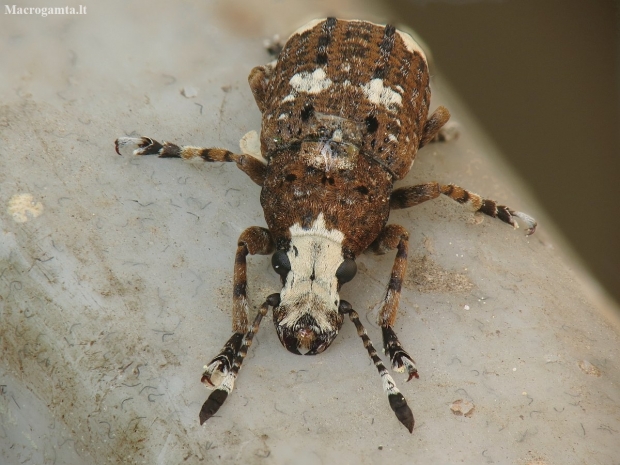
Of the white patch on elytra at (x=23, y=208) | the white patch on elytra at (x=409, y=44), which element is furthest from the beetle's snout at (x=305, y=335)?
the white patch on elytra at (x=409, y=44)

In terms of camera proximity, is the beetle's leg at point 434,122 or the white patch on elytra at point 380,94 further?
the beetle's leg at point 434,122

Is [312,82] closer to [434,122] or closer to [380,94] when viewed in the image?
[380,94]

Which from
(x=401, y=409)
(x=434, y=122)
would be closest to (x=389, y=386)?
(x=401, y=409)

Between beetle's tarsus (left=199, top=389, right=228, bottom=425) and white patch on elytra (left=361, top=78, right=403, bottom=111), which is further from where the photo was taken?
white patch on elytra (left=361, top=78, right=403, bottom=111)

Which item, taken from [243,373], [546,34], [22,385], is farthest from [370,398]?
[546,34]

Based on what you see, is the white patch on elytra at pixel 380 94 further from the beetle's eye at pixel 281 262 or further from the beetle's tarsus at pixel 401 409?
the beetle's tarsus at pixel 401 409

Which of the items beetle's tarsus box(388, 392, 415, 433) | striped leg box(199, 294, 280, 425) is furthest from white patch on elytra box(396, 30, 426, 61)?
beetle's tarsus box(388, 392, 415, 433)

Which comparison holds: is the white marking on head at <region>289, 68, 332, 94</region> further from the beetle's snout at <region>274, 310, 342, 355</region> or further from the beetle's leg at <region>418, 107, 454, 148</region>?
the beetle's snout at <region>274, 310, 342, 355</region>
